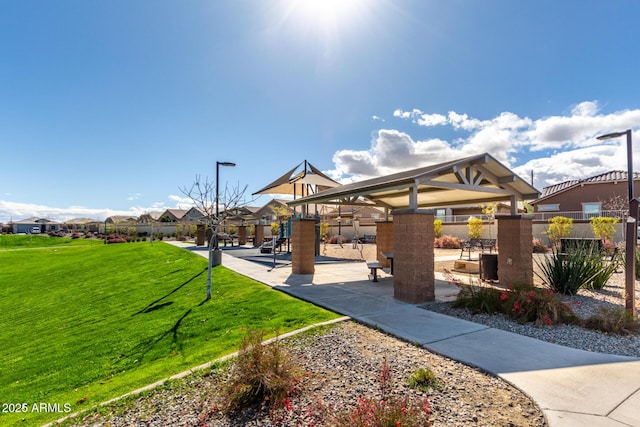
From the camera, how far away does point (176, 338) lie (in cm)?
646

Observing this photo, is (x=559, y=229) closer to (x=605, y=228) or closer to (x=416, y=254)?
(x=605, y=228)

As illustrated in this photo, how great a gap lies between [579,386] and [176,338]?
21.2ft

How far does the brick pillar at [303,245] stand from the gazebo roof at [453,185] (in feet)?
2.87

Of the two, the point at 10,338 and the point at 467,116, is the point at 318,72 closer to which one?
the point at 467,116

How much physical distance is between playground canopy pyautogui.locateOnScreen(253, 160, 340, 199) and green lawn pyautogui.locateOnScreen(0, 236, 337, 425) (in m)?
7.41

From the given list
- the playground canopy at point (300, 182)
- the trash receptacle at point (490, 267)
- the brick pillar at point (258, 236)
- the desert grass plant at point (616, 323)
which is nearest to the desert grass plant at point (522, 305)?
the desert grass plant at point (616, 323)

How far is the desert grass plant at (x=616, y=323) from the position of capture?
16.8 feet

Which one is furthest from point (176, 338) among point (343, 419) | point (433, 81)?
point (433, 81)

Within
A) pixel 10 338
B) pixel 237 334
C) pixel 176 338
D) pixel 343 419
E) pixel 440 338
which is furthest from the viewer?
pixel 10 338

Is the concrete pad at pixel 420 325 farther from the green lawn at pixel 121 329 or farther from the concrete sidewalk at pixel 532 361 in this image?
the green lawn at pixel 121 329

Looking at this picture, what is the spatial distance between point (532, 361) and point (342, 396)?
2518 millimetres

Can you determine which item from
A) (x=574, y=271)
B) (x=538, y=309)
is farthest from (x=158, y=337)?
(x=574, y=271)

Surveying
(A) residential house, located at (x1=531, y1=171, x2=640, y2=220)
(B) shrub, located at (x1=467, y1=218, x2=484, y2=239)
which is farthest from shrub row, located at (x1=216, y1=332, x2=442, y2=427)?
(A) residential house, located at (x1=531, y1=171, x2=640, y2=220)

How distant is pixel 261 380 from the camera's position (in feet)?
11.2
